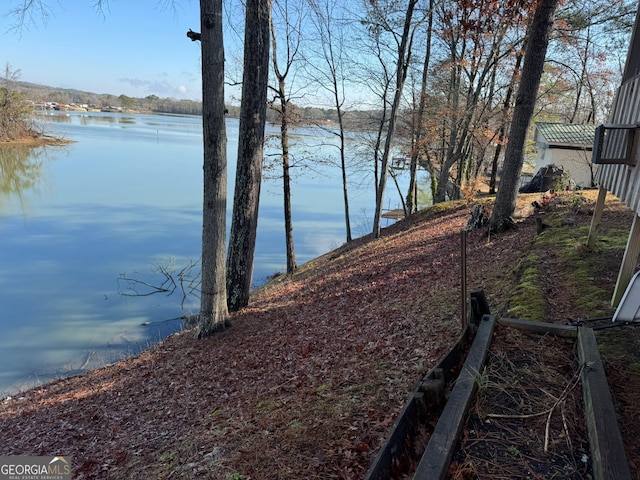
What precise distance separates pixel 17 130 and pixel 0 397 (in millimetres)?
52414

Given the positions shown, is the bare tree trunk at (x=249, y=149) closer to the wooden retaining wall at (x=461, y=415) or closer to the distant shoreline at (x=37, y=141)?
the wooden retaining wall at (x=461, y=415)

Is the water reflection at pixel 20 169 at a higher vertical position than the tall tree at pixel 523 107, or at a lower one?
lower

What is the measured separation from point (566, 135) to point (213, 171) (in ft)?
61.1

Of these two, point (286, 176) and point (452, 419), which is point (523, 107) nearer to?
point (452, 419)

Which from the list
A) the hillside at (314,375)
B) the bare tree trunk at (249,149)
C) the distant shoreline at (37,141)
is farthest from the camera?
the distant shoreline at (37,141)

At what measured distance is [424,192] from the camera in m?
35.1

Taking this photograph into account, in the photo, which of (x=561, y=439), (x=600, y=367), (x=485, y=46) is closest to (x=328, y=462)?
(x=561, y=439)

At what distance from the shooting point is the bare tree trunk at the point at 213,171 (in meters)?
5.86

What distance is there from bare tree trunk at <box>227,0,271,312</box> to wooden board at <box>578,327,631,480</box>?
644 centimetres

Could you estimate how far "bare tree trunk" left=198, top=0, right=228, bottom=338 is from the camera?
586 cm

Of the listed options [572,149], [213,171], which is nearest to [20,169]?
[213,171]

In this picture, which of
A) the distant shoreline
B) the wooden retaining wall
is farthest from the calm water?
the distant shoreline

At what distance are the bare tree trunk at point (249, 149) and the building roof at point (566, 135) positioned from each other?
1621 centimetres

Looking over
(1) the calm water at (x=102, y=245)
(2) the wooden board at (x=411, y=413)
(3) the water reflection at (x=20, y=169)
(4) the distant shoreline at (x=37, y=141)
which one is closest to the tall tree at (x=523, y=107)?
(2) the wooden board at (x=411, y=413)
